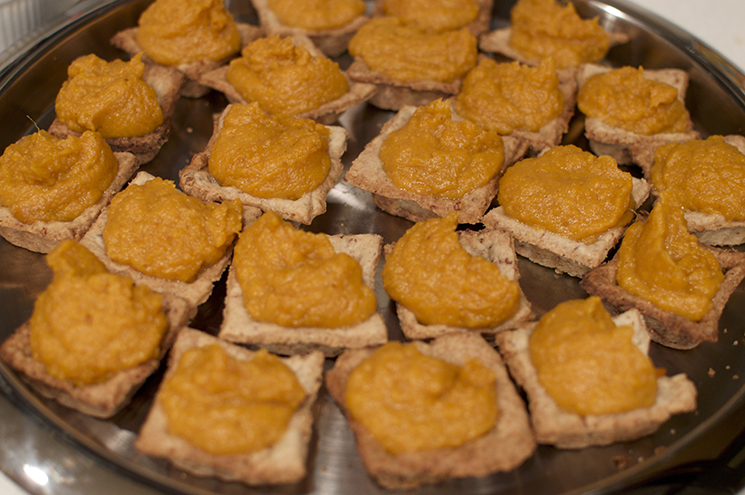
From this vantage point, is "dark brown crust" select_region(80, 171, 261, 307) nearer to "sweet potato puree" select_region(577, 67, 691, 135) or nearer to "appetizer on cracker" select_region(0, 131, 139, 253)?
"appetizer on cracker" select_region(0, 131, 139, 253)

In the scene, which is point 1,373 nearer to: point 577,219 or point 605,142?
point 577,219

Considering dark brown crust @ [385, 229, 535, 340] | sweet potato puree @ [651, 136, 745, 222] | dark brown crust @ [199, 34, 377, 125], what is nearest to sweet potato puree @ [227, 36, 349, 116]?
dark brown crust @ [199, 34, 377, 125]

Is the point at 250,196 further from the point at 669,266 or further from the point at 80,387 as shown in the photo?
Result: the point at 669,266

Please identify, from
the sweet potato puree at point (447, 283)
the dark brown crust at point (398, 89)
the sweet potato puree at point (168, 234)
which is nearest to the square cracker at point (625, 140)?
the dark brown crust at point (398, 89)

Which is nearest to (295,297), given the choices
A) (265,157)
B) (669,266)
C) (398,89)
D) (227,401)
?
(227,401)

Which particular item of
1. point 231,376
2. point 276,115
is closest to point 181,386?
point 231,376

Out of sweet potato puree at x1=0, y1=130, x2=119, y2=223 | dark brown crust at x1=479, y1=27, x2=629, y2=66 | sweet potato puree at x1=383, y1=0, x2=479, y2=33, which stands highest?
sweet potato puree at x1=383, y1=0, x2=479, y2=33

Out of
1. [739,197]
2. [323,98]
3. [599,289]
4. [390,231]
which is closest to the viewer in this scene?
[599,289]
